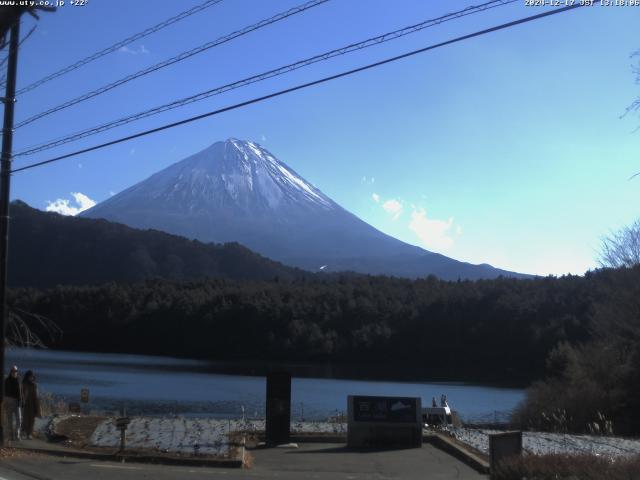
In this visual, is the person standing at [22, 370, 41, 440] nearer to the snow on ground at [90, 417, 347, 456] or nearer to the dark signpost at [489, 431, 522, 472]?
the snow on ground at [90, 417, 347, 456]

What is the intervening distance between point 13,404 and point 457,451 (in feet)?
28.5

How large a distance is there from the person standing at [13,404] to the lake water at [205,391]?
50.4 feet

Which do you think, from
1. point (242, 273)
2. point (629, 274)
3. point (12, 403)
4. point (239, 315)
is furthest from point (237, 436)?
point (242, 273)

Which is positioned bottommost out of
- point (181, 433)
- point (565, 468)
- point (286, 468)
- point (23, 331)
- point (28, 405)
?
point (286, 468)

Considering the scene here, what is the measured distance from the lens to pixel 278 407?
16125 mm

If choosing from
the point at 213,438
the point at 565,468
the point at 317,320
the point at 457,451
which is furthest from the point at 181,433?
the point at 317,320

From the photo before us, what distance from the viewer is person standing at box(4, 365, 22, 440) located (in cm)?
1572

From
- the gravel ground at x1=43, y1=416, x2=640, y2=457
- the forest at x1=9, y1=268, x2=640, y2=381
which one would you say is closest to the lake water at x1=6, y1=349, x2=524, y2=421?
the gravel ground at x1=43, y1=416, x2=640, y2=457

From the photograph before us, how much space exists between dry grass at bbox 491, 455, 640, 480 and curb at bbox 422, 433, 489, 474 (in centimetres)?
297

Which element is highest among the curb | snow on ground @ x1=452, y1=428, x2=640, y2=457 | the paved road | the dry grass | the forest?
the forest

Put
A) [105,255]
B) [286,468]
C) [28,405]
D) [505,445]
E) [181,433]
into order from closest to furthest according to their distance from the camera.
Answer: [505,445] < [286,468] < [28,405] < [181,433] < [105,255]

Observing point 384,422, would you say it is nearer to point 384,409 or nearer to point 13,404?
point 384,409

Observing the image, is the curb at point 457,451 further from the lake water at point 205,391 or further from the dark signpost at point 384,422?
the lake water at point 205,391

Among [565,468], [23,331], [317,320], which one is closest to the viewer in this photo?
[565,468]
